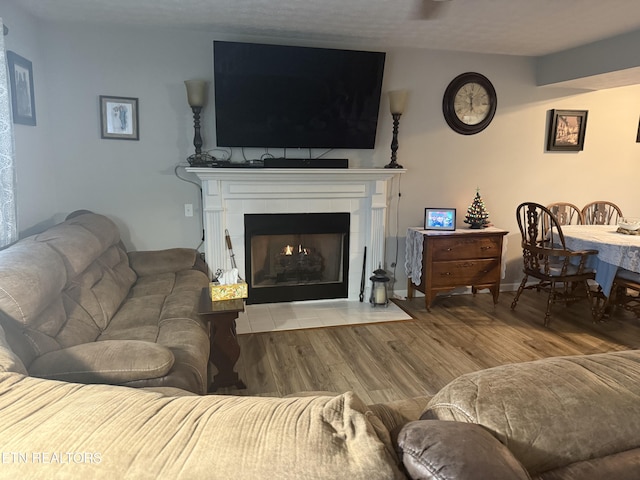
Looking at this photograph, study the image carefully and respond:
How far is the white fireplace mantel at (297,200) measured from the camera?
3.71m

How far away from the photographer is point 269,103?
3668 mm

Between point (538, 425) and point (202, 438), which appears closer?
point (202, 438)

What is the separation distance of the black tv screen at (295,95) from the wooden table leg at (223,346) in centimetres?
173

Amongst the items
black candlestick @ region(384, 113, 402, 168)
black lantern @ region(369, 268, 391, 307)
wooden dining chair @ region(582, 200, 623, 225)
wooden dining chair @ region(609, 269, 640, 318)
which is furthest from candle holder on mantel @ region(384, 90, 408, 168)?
wooden dining chair @ region(582, 200, 623, 225)

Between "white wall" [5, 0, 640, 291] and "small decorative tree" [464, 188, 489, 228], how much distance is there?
0.81 feet

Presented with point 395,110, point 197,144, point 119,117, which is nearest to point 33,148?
point 119,117

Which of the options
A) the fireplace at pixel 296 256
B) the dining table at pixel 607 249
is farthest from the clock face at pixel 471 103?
Result: the fireplace at pixel 296 256

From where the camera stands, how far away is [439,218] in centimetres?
416

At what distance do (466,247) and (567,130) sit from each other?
184cm

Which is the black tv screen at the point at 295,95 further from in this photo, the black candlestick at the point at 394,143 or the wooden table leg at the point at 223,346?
the wooden table leg at the point at 223,346

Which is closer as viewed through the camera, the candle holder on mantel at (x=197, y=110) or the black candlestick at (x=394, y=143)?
the candle holder on mantel at (x=197, y=110)

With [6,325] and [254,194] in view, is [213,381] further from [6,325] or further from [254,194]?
[254,194]

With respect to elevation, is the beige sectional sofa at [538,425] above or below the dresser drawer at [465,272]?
above

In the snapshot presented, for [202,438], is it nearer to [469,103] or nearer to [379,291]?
[379,291]
